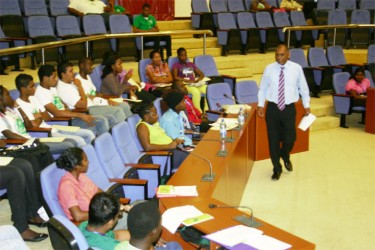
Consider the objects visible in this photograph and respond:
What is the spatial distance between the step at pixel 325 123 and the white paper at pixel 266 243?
6293mm

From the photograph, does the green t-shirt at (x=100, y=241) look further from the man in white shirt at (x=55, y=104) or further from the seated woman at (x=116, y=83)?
the seated woman at (x=116, y=83)

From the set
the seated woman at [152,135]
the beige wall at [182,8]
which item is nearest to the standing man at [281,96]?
the seated woman at [152,135]

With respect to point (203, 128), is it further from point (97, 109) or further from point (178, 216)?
point (178, 216)

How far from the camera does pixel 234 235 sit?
122 inches

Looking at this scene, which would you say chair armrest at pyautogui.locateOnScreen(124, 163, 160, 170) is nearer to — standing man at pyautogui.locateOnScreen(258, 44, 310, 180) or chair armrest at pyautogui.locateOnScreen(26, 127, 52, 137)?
chair armrest at pyautogui.locateOnScreen(26, 127, 52, 137)

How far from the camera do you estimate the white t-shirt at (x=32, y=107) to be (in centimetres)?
535

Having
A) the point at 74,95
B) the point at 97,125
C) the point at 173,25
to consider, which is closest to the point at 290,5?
the point at 173,25

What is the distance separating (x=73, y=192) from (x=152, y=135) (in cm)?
188

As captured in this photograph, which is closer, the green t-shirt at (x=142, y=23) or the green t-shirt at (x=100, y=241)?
the green t-shirt at (x=100, y=241)

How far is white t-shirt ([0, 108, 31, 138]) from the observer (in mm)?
4894

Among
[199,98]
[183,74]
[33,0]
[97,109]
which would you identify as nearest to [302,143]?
[199,98]

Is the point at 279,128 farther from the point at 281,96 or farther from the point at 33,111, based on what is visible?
the point at 33,111

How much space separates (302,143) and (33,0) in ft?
18.3

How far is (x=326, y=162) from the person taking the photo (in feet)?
23.9
